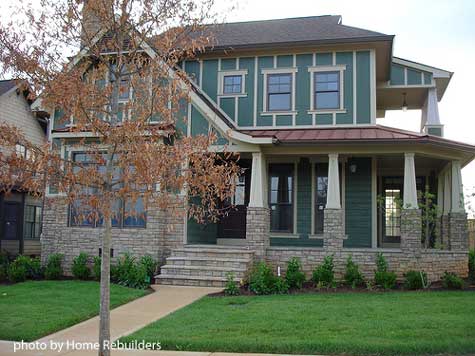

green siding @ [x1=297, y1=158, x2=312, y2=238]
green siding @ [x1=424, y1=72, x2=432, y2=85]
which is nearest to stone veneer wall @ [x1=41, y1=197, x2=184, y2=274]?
green siding @ [x1=297, y1=158, x2=312, y2=238]

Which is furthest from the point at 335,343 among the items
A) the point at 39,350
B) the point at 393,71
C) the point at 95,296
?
the point at 393,71

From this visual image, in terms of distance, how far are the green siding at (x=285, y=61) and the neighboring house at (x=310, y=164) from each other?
0.03 meters

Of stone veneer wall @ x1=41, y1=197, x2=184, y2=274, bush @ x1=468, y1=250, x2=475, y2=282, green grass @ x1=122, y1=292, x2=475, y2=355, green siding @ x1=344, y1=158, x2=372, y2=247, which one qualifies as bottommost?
green grass @ x1=122, y1=292, x2=475, y2=355

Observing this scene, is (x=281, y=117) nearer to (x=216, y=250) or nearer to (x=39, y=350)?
(x=216, y=250)

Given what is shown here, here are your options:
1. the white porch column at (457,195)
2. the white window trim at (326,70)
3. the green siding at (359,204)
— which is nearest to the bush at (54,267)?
the green siding at (359,204)

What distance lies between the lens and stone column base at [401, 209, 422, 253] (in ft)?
43.5

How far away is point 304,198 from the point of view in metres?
15.8

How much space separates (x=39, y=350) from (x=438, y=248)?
36.3 ft

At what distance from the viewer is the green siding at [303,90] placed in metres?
15.7

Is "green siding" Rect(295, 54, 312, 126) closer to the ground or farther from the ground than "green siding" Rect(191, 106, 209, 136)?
farther from the ground

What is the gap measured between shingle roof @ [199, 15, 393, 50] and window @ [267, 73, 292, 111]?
1.06 m

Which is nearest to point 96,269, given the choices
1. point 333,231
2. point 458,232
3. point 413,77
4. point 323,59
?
Answer: point 333,231

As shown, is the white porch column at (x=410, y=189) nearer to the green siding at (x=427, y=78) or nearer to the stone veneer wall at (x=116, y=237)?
the green siding at (x=427, y=78)

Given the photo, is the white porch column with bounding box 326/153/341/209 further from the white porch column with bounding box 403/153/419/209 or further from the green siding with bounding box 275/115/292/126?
the green siding with bounding box 275/115/292/126
